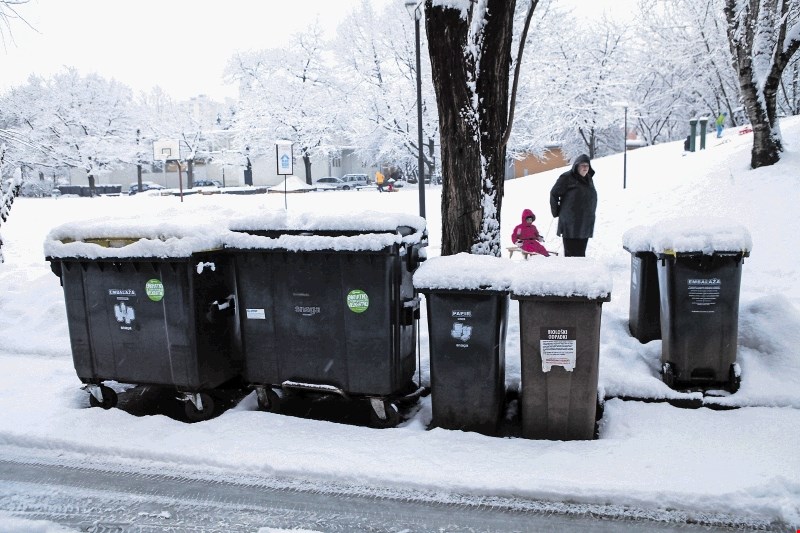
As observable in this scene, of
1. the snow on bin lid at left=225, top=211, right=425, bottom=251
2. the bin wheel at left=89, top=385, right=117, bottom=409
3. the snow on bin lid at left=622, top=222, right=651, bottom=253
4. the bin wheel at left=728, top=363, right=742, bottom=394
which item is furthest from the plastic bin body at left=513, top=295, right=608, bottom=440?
the bin wheel at left=89, top=385, right=117, bottom=409

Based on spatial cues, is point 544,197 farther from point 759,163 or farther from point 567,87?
point 567,87

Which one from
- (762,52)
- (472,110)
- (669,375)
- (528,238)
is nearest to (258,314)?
(472,110)

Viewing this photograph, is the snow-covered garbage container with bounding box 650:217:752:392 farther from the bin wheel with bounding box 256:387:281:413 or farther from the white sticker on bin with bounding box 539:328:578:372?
the bin wheel with bounding box 256:387:281:413

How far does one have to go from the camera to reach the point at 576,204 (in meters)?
7.45

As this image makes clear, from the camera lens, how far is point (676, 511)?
11.3 feet

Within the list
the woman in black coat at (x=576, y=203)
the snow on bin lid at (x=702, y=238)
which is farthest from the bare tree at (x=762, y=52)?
the snow on bin lid at (x=702, y=238)

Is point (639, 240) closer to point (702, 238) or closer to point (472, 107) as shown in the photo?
point (702, 238)

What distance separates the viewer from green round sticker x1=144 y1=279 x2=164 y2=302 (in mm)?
4770

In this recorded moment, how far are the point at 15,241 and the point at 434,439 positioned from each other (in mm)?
13731

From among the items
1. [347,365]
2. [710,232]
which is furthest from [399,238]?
[710,232]

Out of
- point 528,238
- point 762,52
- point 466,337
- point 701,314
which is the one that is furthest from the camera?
point 762,52

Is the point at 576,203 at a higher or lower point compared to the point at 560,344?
higher

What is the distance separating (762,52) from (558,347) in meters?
11.0

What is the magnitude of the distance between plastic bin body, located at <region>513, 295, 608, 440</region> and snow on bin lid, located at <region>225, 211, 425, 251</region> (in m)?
1.02
